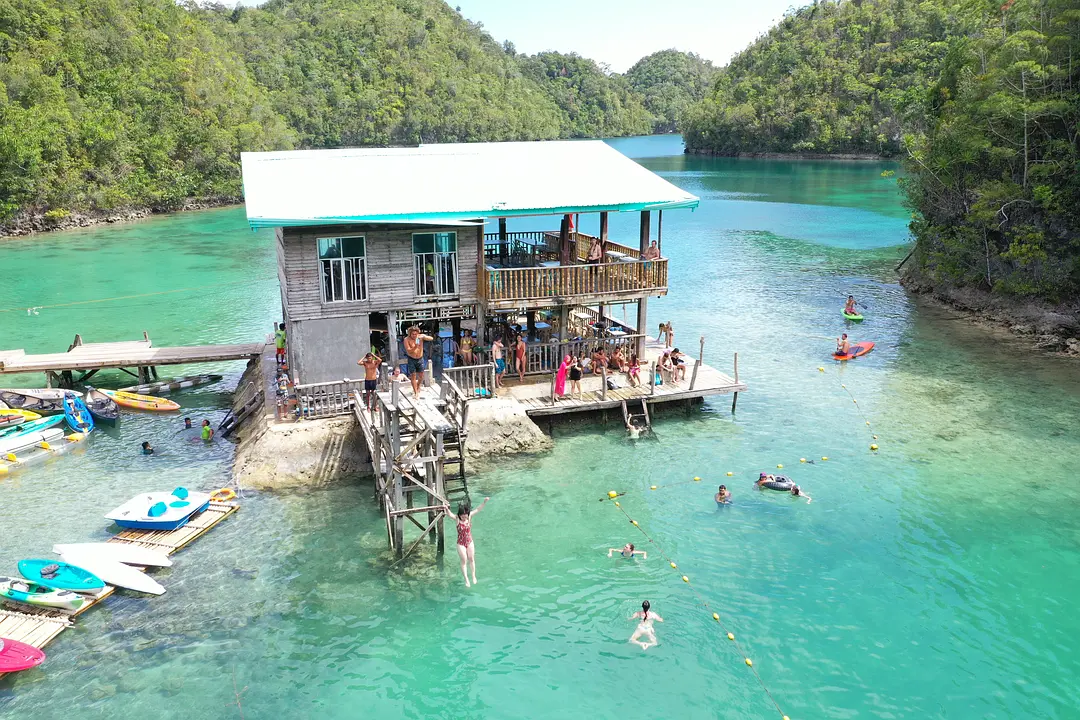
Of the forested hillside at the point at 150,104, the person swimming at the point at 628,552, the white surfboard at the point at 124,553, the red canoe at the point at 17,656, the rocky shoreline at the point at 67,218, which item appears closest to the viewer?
the red canoe at the point at 17,656

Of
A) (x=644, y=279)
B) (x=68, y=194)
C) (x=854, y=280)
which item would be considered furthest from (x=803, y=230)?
(x=68, y=194)

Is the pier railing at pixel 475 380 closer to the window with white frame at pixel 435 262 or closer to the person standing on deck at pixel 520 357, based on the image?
the person standing on deck at pixel 520 357

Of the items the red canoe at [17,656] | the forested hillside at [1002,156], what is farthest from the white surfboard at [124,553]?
the forested hillside at [1002,156]

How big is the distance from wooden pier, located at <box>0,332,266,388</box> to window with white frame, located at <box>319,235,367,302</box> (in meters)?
7.64

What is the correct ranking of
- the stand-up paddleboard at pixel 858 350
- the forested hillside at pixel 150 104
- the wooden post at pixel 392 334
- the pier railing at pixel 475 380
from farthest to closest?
1. the forested hillside at pixel 150 104
2. the stand-up paddleboard at pixel 858 350
3. the pier railing at pixel 475 380
4. the wooden post at pixel 392 334

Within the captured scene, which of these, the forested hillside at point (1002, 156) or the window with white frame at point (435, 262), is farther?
the forested hillside at point (1002, 156)

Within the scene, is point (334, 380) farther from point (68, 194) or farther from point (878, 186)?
point (878, 186)

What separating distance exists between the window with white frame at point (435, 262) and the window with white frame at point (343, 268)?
174 centimetres

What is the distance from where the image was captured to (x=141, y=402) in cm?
3105

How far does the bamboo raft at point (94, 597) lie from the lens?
17734mm

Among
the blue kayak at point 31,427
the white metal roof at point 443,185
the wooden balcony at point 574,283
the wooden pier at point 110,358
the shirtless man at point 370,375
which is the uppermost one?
the white metal roof at point 443,185

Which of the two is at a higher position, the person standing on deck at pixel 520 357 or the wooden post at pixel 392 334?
the wooden post at pixel 392 334

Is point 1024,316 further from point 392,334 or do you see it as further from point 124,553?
point 124,553

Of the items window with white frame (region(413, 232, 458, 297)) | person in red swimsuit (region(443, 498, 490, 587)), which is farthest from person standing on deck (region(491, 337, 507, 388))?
person in red swimsuit (region(443, 498, 490, 587))
